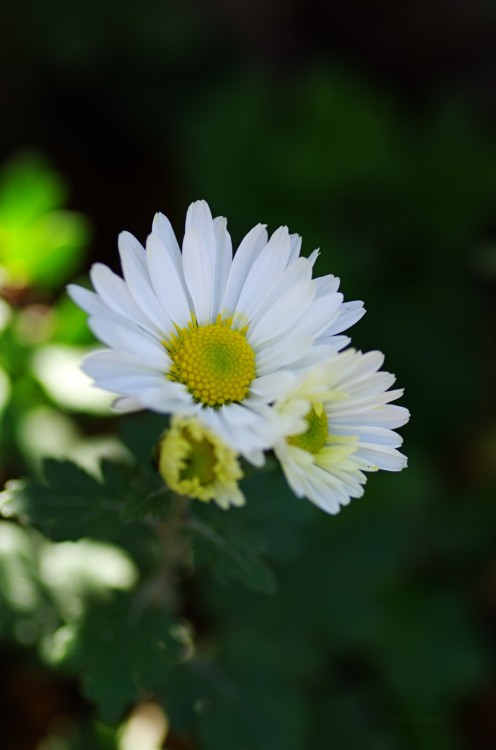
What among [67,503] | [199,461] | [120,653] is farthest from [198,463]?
[120,653]

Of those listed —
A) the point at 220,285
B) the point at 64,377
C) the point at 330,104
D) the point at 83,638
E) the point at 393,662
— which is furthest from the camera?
the point at 330,104

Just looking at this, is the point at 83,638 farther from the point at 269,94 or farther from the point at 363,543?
the point at 269,94

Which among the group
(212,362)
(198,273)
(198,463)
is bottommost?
(198,463)

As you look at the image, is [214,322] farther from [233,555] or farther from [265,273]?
[233,555]

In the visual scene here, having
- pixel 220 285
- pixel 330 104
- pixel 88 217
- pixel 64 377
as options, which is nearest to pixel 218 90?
pixel 330 104

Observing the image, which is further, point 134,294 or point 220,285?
point 220,285

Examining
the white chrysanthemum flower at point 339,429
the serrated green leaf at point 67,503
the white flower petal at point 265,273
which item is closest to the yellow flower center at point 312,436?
the white chrysanthemum flower at point 339,429

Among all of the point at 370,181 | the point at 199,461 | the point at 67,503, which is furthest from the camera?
the point at 370,181
